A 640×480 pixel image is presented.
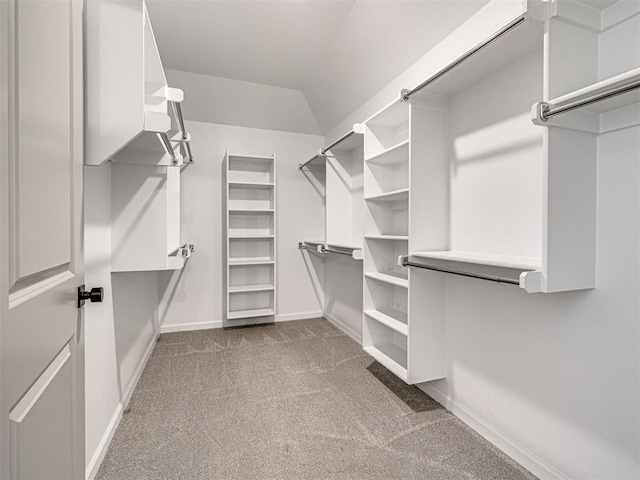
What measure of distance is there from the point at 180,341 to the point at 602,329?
3275 mm

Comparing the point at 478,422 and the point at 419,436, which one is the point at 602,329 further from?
the point at 419,436

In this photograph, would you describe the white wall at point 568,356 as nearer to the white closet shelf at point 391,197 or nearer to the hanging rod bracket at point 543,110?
the hanging rod bracket at point 543,110

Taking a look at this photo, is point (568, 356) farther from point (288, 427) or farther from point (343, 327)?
point (343, 327)

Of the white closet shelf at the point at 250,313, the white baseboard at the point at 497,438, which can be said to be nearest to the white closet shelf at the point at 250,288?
the white closet shelf at the point at 250,313

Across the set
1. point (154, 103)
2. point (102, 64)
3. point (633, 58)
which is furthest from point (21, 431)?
point (633, 58)

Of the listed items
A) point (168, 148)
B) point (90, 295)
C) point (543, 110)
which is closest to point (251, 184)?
point (168, 148)

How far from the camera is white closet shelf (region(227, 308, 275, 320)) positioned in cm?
361

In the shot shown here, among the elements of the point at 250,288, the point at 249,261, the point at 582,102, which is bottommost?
the point at 250,288

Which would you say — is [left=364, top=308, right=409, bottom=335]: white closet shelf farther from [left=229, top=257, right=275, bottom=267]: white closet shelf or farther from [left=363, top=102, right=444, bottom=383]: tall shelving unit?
[left=229, top=257, right=275, bottom=267]: white closet shelf

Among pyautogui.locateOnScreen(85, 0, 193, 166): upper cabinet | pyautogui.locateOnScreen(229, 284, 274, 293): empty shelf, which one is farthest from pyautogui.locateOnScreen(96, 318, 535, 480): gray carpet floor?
pyautogui.locateOnScreen(85, 0, 193, 166): upper cabinet

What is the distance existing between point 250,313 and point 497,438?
262 cm

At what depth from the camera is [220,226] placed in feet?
12.5

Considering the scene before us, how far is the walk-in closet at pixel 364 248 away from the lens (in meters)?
0.79

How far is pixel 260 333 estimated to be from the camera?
3541 mm
